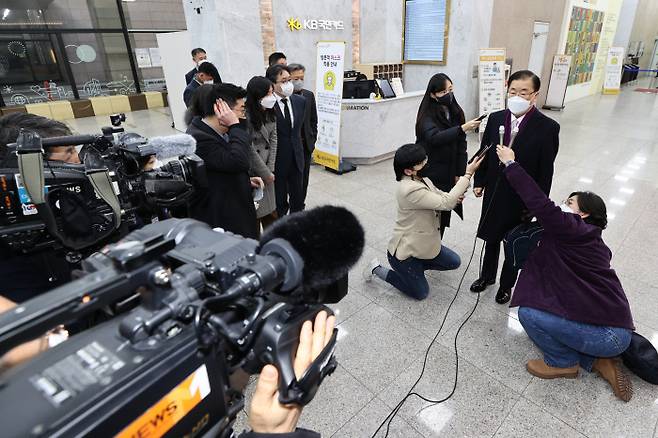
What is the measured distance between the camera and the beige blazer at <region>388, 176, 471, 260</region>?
229cm

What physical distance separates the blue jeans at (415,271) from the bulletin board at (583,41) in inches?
384

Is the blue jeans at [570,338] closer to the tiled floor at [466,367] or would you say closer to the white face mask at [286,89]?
the tiled floor at [466,367]

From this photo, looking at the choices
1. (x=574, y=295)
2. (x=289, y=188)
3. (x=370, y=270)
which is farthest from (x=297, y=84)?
(x=574, y=295)

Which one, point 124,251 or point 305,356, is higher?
point 124,251

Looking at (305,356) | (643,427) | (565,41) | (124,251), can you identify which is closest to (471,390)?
(643,427)

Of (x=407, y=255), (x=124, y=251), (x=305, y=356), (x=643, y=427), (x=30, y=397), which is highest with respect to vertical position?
(x=124, y=251)

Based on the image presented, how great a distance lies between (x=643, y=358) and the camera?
191 cm

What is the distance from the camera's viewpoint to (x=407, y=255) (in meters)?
2.52

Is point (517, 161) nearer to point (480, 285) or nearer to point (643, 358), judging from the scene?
point (480, 285)

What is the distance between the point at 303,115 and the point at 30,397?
10.3 feet

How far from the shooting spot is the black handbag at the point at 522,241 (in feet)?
7.54

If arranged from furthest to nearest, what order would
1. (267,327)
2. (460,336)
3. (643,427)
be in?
(460,336) < (643,427) < (267,327)

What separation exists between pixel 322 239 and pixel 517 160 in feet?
6.21

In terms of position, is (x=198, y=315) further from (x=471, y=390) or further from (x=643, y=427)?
(x=643, y=427)
